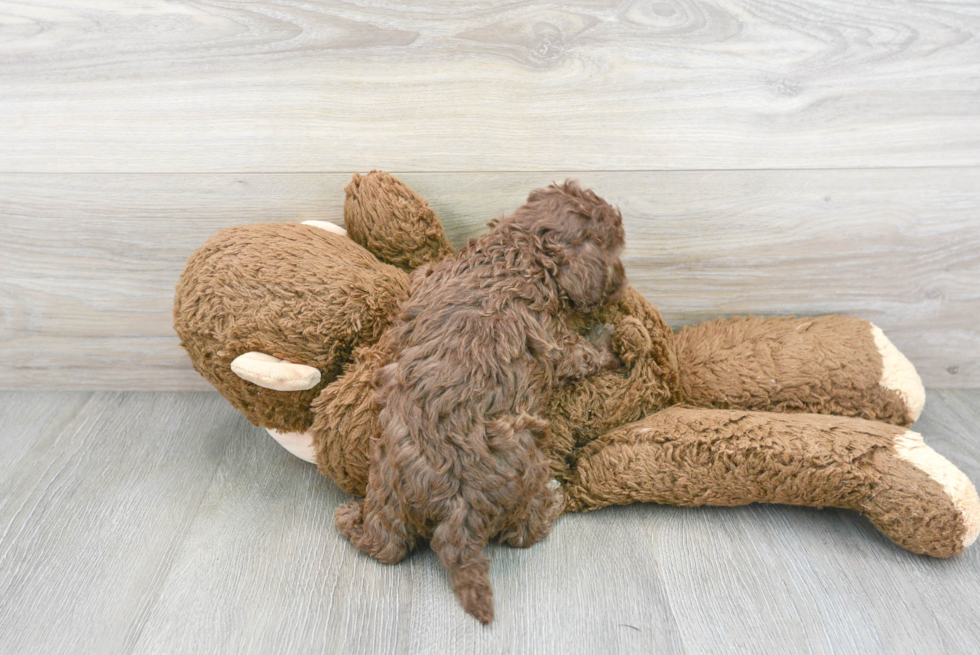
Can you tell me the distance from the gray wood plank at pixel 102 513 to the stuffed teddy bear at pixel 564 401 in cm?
24

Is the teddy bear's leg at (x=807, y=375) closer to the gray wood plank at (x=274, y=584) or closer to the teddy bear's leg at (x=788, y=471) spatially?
the teddy bear's leg at (x=788, y=471)

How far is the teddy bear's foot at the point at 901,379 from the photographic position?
1.17m

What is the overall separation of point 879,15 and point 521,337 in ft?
2.72

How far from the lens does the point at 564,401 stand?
1.05 m

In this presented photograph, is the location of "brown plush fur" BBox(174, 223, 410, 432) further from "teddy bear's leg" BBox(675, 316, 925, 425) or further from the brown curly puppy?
"teddy bear's leg" BBox(675, 316, 925, 425)

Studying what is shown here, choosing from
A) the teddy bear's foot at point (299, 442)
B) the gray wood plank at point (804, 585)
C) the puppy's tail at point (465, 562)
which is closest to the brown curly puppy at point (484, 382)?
the puppy's tail at point (465, 562)

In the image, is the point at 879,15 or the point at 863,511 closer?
the point at 863,511

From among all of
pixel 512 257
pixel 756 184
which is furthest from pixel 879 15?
pixel 512 257

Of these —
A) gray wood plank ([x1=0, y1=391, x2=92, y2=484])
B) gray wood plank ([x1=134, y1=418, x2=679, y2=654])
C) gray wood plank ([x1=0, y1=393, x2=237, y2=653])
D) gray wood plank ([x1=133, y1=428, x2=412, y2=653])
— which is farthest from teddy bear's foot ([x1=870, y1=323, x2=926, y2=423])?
gray wood plank ([x1=0, y1=391, x2=92, y2=484])

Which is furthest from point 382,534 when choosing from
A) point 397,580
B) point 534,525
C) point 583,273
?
point 583,273

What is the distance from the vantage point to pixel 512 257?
94 cm

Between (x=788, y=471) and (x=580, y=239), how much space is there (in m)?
0.46

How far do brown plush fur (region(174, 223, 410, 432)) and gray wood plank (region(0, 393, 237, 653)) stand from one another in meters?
0.24

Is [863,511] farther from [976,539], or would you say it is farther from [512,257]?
[512,257]
